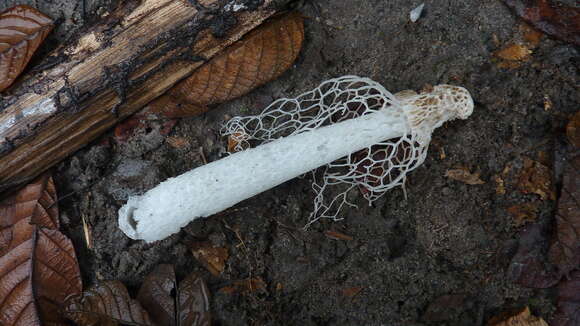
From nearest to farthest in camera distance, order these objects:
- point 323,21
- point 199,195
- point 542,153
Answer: point 199,195 → point 542,153 → point 323,21

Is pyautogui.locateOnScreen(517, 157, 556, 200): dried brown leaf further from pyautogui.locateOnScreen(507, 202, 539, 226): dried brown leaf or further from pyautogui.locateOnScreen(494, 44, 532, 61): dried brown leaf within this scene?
pyautogui.locateOnScreen(494, 44, 532, 61): dried brown leaf

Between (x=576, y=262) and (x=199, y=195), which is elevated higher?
(x=199, y=195)

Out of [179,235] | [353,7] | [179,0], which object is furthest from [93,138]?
[353,7]

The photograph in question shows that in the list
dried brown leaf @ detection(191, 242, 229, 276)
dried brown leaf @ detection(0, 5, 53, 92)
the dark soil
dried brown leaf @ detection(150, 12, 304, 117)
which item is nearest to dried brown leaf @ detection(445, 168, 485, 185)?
the dark soil

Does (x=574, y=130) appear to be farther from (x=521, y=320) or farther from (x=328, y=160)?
(x=328, y=160)

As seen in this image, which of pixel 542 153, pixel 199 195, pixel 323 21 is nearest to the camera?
pixel 199 195

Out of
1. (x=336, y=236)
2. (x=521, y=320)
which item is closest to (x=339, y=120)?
(x=336, y=236)

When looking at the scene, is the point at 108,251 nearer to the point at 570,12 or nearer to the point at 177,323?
the point at 177,323
